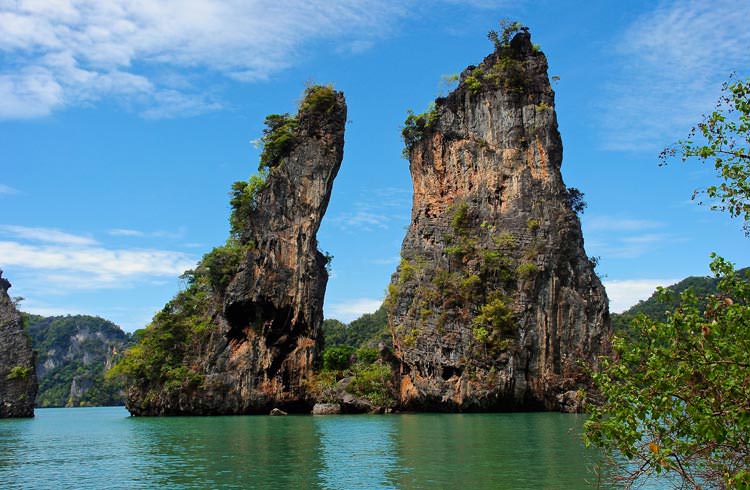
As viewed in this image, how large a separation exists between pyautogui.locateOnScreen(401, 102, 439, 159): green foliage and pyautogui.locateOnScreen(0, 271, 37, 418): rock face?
31272mm

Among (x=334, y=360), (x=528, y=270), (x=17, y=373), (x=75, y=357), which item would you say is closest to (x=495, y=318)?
(x=528, y=270)

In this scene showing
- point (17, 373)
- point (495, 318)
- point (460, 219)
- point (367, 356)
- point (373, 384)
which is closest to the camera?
point (495, 318)

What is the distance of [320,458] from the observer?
17.1 meters

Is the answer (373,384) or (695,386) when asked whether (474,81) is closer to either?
(373,384)

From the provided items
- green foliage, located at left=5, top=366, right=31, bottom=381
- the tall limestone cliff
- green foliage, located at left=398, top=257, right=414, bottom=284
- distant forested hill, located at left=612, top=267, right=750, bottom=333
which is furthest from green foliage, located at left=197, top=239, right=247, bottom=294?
distant forested hill, located at left=612, top=267, right=750, bottom=333

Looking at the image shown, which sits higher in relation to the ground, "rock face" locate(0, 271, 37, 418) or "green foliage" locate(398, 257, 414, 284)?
"green foliage" locate(398, 257, 414, 284)

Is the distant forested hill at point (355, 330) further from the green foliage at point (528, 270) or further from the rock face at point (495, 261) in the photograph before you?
the green foliage at point (528, 270)

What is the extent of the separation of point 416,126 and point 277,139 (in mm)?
10026

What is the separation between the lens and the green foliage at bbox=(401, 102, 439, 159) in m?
43.6

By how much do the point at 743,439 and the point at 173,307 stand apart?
43694 millimetres

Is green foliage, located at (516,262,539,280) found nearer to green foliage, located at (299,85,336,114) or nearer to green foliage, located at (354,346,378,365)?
green foliage, located at (354,346,378,365)

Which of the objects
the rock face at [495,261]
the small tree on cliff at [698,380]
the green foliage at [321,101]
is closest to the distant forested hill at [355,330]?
the green foliage at [321,101]

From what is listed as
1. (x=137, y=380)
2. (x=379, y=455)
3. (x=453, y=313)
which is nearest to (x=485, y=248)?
(x=453, y=313)

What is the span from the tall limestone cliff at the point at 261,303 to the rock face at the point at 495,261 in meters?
6.92
